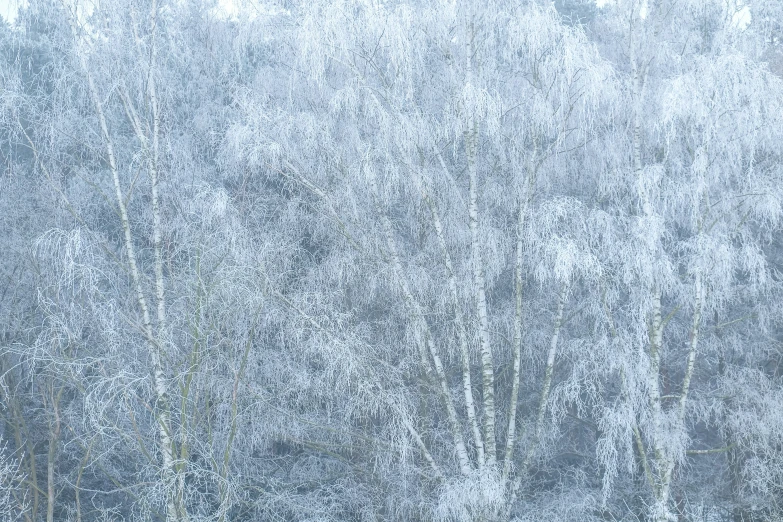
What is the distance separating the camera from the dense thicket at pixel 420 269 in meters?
6.75

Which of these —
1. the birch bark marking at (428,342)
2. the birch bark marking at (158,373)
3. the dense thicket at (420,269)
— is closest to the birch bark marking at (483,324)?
the dense thicket at (420,269)

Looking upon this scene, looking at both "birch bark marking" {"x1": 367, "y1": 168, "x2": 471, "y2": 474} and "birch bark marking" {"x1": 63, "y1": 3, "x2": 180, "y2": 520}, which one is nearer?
"birch bark marking" {"x1": 63, "y1": 3, "x2": 180, "y2": 520}

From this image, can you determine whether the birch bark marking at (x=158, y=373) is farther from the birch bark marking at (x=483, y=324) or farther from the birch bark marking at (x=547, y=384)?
the birch bark marking at (x=547, y=384)

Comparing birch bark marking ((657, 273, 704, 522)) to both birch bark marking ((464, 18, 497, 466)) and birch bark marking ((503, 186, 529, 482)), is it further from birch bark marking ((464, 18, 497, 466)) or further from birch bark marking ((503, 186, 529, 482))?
birch bark marking ((464, 18, 497, 466))

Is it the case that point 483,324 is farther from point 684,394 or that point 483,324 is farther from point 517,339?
point 684,394

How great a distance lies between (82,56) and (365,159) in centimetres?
255

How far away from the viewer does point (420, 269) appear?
24.3 ft

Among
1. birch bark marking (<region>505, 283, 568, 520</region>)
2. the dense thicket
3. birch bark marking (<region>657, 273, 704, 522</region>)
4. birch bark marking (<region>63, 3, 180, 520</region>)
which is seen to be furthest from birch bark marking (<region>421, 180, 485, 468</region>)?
birch bark marking (<region>63, 3, 180, 520</region>)

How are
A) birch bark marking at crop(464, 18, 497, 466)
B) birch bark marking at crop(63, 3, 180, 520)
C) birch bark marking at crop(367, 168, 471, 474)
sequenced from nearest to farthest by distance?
birch bark marking at crop(63, 3, 180, 520) → birch bark marking at crop(367, 168, 471, 474) → birch bark marking at crop(464, 18, 497, 466)

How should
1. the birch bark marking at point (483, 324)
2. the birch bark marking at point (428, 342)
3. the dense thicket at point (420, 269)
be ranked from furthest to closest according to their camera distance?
the birch bark marking at point (483, 324), the birch bark marking at point (428, 342), the dense thicket at point (420, 269)

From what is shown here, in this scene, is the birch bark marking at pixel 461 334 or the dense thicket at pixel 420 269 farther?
the birch bark marking at pixel 461 334

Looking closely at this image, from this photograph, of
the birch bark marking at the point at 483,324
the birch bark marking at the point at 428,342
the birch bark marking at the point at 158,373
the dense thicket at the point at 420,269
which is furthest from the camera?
the birch bark marking at the point at 483,324

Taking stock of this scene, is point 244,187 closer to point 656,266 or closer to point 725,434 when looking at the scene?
point 656,266

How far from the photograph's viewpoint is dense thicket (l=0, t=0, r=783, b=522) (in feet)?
22.1
